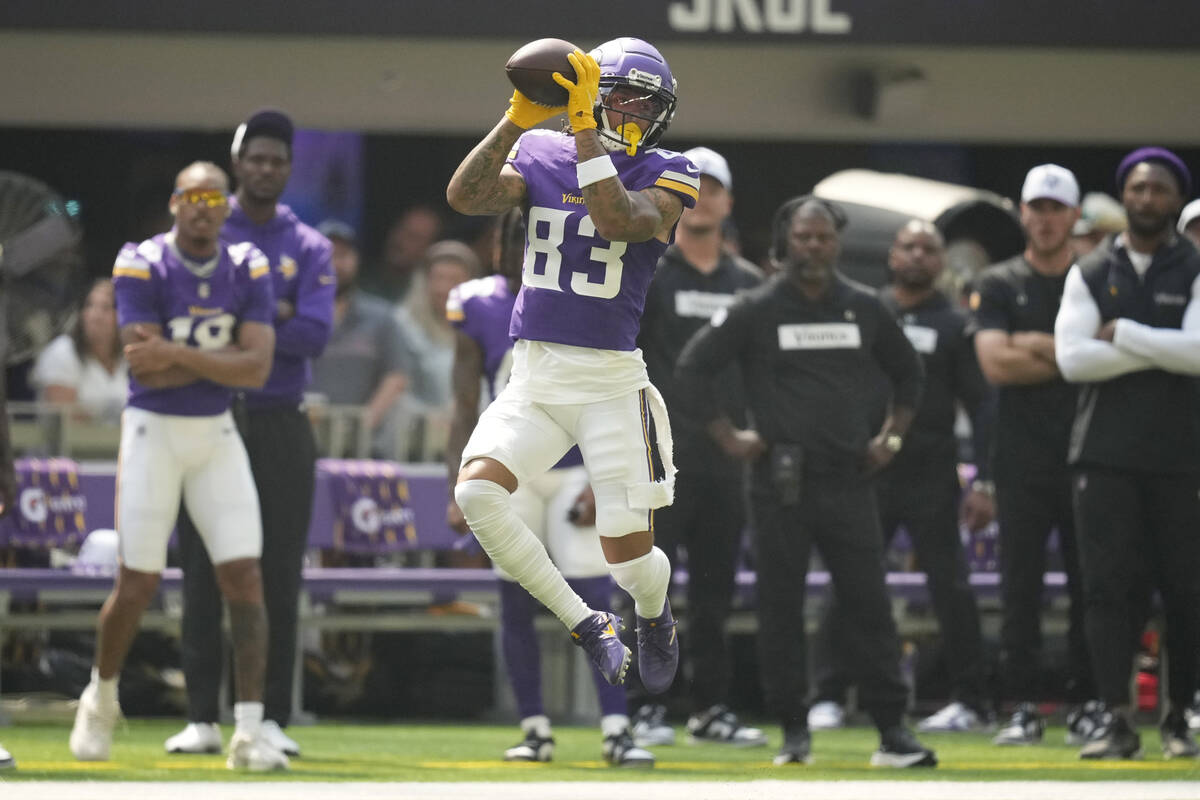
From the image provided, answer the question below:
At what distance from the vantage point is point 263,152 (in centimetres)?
867

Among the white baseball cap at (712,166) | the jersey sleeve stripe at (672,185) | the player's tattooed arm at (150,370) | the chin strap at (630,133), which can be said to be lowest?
the player's tattooed arm at (150,370)

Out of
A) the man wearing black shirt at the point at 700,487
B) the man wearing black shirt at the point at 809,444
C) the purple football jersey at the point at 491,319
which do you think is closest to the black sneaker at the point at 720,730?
the man wearing black shirt at the point at 700,487

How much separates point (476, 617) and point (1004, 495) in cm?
288

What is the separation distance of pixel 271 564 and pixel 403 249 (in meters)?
5.70

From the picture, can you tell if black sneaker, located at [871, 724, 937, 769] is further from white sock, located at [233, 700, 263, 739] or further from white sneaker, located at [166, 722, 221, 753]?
white sneaker, located at [166, 722, 221, 753]

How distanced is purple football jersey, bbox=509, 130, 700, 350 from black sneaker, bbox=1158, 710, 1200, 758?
3.29 m

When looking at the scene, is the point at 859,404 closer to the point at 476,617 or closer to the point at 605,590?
the point at 605,590

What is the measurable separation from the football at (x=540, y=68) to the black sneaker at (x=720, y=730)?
407 cm

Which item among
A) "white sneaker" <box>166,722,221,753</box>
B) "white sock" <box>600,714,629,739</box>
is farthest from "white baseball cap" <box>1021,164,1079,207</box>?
"white sneaker" <box>166,722,221,753</box>

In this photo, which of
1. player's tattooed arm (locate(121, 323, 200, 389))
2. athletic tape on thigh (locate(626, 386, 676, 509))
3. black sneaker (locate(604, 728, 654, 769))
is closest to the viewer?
athletic tape on thigh (locate(626, 386, 676, 509))

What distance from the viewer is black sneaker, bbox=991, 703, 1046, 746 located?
30.7ft

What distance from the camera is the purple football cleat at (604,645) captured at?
20.4 feet

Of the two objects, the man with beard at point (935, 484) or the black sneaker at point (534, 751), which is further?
the man with beard at point (935, 484)

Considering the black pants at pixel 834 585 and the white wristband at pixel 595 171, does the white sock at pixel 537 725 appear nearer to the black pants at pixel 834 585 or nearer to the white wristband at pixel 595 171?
the black pants at pixel 834 585
